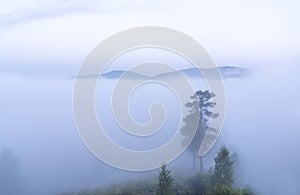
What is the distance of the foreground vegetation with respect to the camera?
73.4 ft

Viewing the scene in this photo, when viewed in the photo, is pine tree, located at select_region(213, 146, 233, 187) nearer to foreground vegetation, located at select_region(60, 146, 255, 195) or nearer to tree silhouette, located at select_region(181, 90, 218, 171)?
foreground vegetation, located at select_region(60, 146, 255, 195)

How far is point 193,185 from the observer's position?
86.1 feet

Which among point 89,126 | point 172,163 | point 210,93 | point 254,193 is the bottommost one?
point 254,193

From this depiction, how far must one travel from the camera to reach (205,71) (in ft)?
102

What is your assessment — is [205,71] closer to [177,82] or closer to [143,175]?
[177,82]

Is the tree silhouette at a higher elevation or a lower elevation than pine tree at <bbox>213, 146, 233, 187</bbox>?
higher

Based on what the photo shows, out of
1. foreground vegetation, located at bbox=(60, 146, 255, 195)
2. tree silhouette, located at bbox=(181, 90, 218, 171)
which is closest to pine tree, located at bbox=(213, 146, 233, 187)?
foreground vegetation, located at bbox=(60, 146, 255, 195)

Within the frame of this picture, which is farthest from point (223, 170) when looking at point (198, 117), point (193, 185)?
point (198, 117)

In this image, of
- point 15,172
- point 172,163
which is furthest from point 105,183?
point 15,172

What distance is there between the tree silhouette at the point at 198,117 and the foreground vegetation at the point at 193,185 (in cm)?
437

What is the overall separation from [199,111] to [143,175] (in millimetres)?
6315

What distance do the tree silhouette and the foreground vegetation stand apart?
14.3ft

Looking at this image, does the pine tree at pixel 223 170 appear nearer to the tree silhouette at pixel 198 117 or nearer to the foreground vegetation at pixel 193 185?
the foreground vegetation at pixel 193 185

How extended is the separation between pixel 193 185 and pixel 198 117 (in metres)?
6.36
